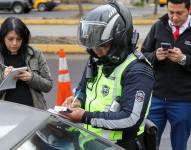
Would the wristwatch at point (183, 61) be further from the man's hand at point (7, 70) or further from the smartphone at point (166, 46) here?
the man's hand at point (7, 70)

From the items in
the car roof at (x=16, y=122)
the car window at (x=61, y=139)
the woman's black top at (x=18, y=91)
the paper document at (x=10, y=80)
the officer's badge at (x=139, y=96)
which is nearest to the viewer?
the car roof at (x=16, y=122)

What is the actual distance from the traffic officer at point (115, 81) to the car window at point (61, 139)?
19cm

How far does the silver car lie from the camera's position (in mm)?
2268

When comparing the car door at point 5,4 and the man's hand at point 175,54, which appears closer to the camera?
the man's hand at point 175,54

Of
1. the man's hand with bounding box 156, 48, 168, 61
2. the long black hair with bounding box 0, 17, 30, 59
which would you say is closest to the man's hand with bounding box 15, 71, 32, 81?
the long black hair with bounding box 0, 17, 30, 59

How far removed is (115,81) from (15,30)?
130 cm

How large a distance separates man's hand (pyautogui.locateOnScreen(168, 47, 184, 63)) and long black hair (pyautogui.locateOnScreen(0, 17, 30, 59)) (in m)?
1.10

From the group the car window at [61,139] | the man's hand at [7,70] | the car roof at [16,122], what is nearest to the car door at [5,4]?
the man's hand at [7,70]

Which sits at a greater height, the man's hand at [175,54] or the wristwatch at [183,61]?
the man's hand at [175,54]

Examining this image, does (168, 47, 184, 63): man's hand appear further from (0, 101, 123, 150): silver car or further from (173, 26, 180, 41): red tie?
(0, 101, 123, 150): silver car

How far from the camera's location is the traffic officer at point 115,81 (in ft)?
9.91

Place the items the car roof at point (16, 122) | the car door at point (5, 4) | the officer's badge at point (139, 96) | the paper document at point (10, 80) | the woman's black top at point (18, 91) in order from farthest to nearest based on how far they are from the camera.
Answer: the car door at point (5, 4), the woman's black top at point (18, 91), the paper document at point (10, 80), the officer's badge at point (139, 96), the car roof at point (16, 122)

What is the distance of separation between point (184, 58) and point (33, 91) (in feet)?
3.90

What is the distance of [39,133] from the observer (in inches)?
98.5
